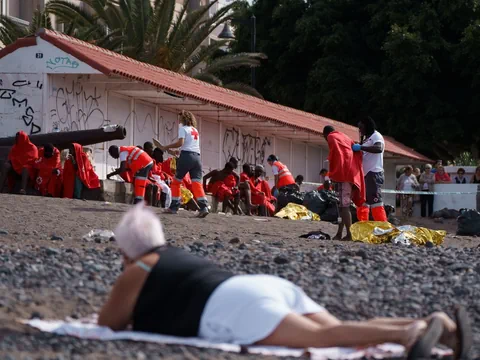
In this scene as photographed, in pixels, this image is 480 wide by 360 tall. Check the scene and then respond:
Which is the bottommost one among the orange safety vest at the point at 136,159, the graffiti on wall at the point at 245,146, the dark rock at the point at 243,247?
the dark rock at the point at 243,247

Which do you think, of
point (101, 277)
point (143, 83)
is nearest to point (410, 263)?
point (101, 277)

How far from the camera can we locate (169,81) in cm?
2533

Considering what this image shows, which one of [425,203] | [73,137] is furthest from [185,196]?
[425,203]

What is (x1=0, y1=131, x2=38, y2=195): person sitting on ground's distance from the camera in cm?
2012

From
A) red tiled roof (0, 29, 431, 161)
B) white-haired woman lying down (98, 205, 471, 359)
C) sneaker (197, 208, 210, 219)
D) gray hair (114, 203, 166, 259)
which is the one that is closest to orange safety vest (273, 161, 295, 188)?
red tiled roof (0, 29, 431, 161)

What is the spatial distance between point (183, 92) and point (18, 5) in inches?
663

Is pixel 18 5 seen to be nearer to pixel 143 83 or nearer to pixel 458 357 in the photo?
pixel 143 83

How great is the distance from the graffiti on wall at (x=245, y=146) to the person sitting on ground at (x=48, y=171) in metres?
9.14

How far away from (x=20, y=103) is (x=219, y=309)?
56.7 feet

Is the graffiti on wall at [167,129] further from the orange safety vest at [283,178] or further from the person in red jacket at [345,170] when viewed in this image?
the person in red jacket at [345,170]

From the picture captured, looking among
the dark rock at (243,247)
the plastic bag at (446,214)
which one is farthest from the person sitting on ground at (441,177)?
the dark rock at (243,247)

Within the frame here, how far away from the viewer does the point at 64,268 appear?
963 centimetres

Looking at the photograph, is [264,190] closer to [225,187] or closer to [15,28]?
[225,187]

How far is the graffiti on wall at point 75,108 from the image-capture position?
74.7 feet
